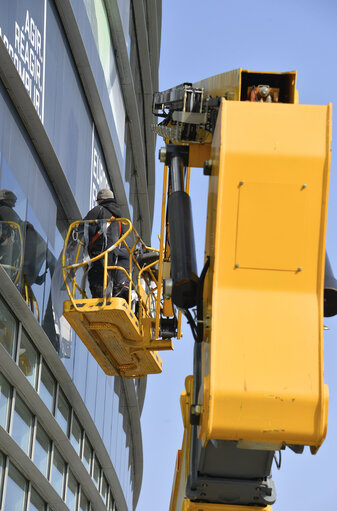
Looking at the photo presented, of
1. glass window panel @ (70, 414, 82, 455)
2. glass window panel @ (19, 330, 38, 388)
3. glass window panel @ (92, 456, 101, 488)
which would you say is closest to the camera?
glass window panel @ (19, 330, 38, 388)

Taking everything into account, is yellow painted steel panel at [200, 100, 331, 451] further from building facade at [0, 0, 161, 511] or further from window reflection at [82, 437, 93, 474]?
window reflection at [82, 437, 93, 474]

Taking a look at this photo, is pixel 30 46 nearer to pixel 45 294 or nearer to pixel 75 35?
pixel 75 35

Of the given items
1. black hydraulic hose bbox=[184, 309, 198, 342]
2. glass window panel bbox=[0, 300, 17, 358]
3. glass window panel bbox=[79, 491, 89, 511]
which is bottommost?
glass window panel bbox=[79, 491, 89, 511]

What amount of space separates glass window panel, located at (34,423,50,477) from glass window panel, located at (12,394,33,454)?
533 mm

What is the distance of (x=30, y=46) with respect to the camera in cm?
1537

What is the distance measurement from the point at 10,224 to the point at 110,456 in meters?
11.5

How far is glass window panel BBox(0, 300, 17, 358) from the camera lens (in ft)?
47.4

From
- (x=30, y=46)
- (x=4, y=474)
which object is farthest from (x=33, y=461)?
(x=30, y=46)

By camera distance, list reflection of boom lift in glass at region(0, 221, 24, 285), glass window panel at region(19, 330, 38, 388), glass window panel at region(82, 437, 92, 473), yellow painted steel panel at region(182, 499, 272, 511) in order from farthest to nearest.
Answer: glass window panel at region(82, 437, 92, 473) → glass window panel at region(19, 330, 38, 388) → reflection of boom lift in glass at region(0, 221, 24, 285) → yellow painted steel panel at region(182, 499, 272, 511)

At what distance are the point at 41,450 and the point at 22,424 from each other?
1521mm

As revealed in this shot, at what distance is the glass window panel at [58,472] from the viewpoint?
1812cm

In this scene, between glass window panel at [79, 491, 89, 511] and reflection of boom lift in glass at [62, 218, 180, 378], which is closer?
reflection of boom lift in glass at [62, 218, 180, 378]

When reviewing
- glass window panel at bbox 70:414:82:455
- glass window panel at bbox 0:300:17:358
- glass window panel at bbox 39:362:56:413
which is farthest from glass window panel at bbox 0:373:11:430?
glass window panel at bbox 70:414:82:455

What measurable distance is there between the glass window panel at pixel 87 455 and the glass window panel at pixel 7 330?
6495mm
